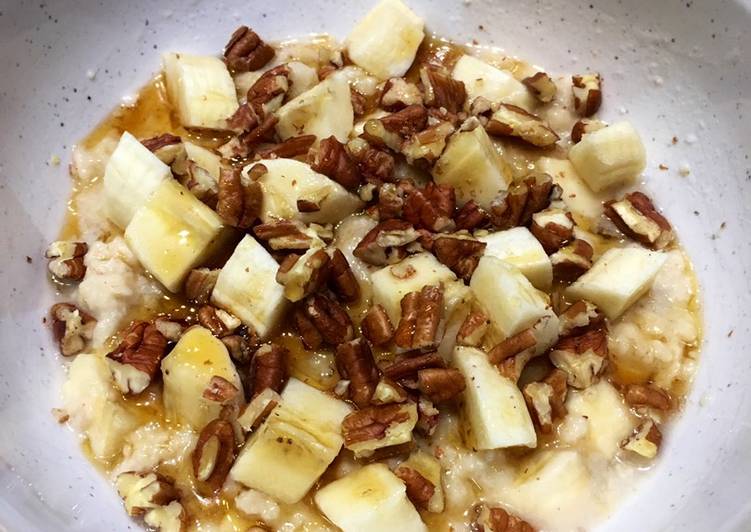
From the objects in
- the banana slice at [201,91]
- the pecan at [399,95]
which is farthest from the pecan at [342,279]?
the banana slice at [201,91]

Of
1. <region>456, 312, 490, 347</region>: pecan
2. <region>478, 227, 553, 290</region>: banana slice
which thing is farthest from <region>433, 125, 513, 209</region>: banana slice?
<region>456, 312, 490, 347</region>: pecan

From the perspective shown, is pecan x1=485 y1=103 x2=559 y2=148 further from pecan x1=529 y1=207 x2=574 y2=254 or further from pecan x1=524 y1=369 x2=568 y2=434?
pecan x1=524 y1=369 x2=568 y2=434

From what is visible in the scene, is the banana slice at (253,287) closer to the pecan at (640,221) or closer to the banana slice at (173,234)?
the banana slice at (173,234)

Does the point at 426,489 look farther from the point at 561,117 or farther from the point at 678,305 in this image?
the point at 561,117

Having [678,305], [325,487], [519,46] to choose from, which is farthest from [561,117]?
[325,487]

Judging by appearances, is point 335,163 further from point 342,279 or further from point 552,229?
point 552,229

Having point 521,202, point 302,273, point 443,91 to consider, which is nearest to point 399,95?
point 443,91
